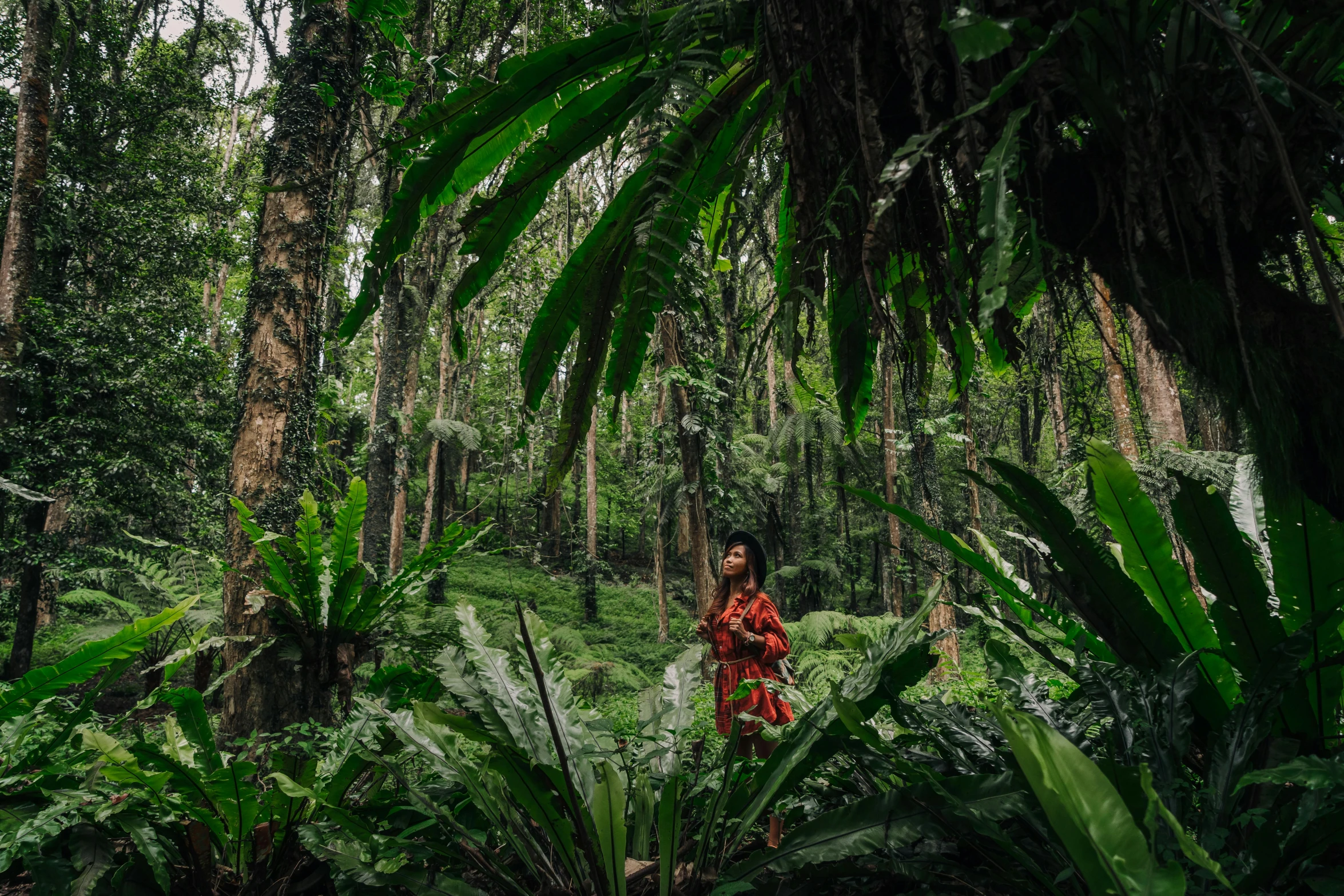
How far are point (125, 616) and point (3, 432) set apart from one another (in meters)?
2.48

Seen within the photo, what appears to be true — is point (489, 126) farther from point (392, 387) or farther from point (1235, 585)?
point (392, 387)

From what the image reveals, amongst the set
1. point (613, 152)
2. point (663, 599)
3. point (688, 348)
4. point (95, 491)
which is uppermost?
point (688, 348)

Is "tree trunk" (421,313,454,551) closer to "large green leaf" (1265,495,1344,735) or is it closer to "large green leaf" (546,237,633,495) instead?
"large green leaf" (546,237,633,495)

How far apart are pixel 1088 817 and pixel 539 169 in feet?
6.79

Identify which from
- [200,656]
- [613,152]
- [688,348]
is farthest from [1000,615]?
[688,348]

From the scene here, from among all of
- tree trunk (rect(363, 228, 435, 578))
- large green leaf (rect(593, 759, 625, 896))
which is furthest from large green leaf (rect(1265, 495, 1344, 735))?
tree trunk (rect(363, 228, 435, 578))

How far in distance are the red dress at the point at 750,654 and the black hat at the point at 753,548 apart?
0.21 meters

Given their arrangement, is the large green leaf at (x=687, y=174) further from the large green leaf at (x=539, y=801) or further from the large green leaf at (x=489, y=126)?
the large green leaf at (x=539, y=801)

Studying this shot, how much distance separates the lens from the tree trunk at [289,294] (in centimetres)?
345

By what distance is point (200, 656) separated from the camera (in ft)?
9.67

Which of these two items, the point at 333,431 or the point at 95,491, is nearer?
the point at 95,491

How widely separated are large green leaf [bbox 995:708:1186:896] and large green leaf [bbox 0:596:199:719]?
2066mm

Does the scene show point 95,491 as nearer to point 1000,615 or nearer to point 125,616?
point 125,616

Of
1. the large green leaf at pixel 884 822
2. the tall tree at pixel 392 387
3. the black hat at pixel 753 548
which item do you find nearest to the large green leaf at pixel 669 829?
the large green leaf at pixel 884 822
